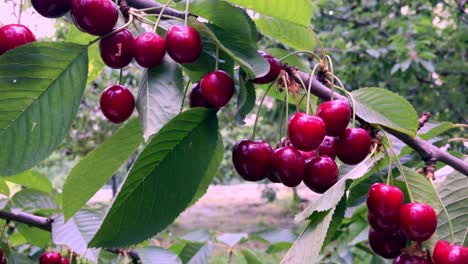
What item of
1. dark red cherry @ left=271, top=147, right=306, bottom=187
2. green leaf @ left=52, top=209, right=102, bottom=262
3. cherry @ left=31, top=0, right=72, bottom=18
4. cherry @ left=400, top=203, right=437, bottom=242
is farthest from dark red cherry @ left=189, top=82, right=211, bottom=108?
green leaf @ left=52, top=209, right=102, bottom=262

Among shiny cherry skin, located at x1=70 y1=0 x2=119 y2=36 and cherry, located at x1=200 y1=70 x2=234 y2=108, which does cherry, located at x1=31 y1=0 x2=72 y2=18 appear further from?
cherry, located at x1=200 y1=70 x2=234 y2=108

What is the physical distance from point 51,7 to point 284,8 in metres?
0.44

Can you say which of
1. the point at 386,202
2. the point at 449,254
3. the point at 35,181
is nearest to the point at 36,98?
the point at 386,202

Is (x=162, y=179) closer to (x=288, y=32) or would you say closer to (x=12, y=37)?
(x=12, y=37)

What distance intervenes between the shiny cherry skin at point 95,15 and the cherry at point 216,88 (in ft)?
0.64

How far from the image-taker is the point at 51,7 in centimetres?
84

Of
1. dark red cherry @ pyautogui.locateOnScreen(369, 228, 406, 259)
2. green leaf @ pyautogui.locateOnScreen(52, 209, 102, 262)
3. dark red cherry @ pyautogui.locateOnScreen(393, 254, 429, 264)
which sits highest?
dark red cherry @ pyautogui.locateOnScreen(393, 254, 429, 264)

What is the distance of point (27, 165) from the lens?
2.76 feet

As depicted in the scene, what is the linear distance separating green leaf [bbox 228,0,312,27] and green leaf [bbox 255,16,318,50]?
152 millimetres

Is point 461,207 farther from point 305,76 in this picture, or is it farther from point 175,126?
point 175,126

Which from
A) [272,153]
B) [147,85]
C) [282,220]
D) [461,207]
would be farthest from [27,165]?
[282,220]

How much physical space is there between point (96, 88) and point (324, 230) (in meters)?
6.12

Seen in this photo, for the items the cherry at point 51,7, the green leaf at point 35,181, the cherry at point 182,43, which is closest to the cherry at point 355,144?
the cherry at point 182,43

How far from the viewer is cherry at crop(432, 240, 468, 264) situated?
845mm
